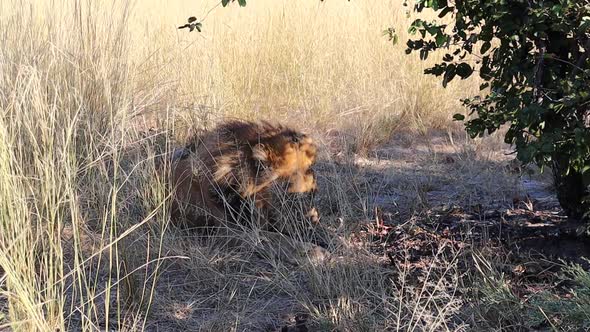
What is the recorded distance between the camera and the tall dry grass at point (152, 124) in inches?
111

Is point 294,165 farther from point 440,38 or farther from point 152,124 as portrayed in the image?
point 152,124

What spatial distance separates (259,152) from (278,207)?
0.33 m

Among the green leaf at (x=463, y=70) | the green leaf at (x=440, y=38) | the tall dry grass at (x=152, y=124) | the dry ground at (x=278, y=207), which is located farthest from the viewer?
the green leaf at (x=463, y=70)

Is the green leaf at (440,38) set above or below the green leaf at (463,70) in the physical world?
above

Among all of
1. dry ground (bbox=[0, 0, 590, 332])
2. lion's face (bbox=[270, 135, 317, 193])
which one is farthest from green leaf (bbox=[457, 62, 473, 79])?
lion's face (bbox=[270, 135, 317, 193])

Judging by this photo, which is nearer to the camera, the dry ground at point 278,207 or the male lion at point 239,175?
the dry ground at point 278,207

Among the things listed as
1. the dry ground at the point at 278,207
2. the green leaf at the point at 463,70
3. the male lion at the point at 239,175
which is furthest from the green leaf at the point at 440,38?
the male lion at the point at 239,175

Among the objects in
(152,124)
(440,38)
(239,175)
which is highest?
(440,38)

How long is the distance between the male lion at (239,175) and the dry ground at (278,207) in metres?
0.15

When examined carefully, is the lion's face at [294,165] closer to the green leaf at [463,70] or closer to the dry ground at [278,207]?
the dry ground at [278,207]

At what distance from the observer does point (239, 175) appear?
14.3ft

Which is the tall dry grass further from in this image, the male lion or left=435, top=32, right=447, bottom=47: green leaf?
left=435, top=32, right=447, bottom=47: green leaf

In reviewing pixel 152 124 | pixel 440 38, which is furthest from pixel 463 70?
pixel 152 124

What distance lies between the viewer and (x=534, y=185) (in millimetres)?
5426
